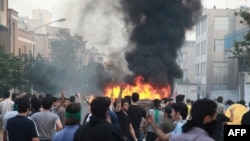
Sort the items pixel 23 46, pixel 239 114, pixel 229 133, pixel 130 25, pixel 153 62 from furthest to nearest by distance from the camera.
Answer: pixel 23 46 → pixel 130 25 → pixel 153 62 → pixel 239 114 → pixel 229 133

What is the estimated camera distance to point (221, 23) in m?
70.2

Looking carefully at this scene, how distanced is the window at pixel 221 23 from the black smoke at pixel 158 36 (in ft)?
105

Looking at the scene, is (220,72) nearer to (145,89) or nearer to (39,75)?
(39,75)

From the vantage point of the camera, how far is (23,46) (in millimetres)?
54688

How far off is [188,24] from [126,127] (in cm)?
2778

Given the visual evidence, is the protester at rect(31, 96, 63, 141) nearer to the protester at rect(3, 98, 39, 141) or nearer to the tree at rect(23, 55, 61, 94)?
the protester at rect(3, 98, 39, 141)

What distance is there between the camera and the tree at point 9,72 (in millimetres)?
32656

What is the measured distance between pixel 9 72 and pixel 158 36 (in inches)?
384

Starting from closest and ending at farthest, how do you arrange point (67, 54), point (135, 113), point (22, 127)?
point (22, 127) → point (135, 113) → point (67, 54)

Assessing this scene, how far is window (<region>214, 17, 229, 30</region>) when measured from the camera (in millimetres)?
69812

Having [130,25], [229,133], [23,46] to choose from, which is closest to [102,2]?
[130,25]

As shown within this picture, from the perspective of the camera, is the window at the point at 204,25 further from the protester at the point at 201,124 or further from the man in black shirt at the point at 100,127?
the protester at the point at 201,124

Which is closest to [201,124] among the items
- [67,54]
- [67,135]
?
[67,135]

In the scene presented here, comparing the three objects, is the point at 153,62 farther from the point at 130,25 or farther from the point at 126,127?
the point at 126,127
